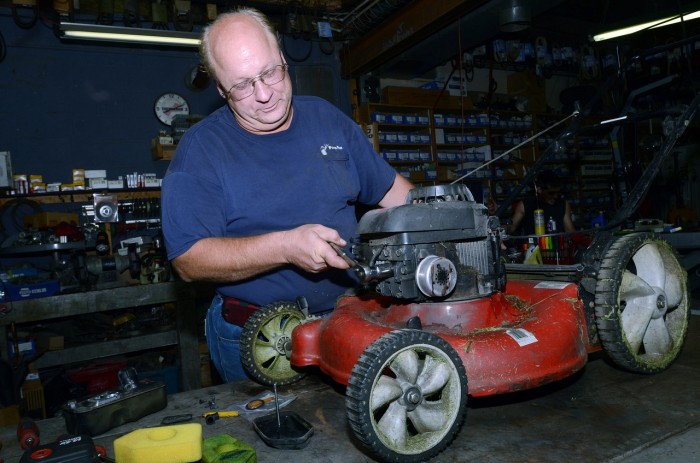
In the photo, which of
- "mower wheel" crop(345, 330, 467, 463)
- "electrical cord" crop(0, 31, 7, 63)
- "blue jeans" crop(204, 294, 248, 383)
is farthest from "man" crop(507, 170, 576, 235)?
"electrical cord" crop(0, 31, 7, 63)

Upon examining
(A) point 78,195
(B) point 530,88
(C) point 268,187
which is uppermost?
(B) point 530,88

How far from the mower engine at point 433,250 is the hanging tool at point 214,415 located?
544 millimetres

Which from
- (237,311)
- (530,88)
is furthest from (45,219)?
(530,88)

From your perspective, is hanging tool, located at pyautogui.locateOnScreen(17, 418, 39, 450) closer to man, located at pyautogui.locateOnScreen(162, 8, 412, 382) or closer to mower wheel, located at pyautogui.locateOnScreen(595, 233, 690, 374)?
man, located at pyautogui.locateOnScreen(162, 8, 412, 382)

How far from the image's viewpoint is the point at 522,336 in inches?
50.7

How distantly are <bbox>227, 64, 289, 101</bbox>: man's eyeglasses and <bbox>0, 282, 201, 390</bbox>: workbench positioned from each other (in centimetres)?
334

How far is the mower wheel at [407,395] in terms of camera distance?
103 centimetres

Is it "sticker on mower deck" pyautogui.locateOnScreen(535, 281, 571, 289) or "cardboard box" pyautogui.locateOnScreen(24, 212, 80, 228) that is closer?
"sticker on mower deck" pyautogui.locateOnScreen(535, 281, 571, 289)

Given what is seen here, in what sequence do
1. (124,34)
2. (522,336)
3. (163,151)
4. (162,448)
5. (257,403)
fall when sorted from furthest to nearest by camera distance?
(163,151)
(124,34)
(257,403)
(522,336)
(162,448)

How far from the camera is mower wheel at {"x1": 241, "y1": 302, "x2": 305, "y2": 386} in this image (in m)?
1.65

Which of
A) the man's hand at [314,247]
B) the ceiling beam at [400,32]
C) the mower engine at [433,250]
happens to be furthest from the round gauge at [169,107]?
the mower engine at [433,250]

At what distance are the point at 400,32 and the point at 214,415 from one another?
580 cm

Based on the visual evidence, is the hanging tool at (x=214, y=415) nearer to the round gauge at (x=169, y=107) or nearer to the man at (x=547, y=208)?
the man at (x=547, y=208)

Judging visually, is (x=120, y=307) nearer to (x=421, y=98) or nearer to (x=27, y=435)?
(x=27, y=435)
